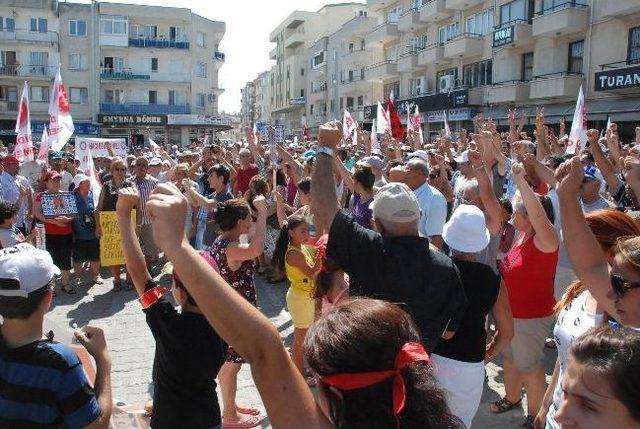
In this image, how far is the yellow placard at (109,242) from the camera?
26.4 feet

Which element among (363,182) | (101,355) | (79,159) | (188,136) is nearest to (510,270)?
(363,182)

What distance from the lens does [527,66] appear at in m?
28.4

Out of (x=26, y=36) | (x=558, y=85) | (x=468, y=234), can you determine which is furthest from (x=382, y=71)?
(x=468, y=234)

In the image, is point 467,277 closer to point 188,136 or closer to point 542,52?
point 542,52

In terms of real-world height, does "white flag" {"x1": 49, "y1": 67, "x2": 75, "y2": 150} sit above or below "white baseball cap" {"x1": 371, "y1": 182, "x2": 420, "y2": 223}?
above

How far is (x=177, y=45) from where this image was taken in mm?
51250

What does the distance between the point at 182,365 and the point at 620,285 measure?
1.96 meters

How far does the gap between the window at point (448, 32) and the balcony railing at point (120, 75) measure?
2805 cm

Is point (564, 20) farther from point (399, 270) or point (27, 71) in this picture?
point (27, 71)

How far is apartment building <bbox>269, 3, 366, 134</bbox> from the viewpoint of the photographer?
6538 centimetres

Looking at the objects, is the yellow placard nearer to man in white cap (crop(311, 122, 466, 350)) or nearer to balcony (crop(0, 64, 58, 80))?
man in white cap (crop(311, 122, 466, 350))

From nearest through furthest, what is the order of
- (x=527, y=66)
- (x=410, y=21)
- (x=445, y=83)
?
(x=527, y=66), (x=445, y=83), (x=410, y=21)

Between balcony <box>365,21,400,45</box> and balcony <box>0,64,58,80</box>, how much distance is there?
1037 inches

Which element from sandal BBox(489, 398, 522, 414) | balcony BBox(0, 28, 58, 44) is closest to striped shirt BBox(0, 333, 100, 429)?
sandal BBox(489, 398, 522, 414)
